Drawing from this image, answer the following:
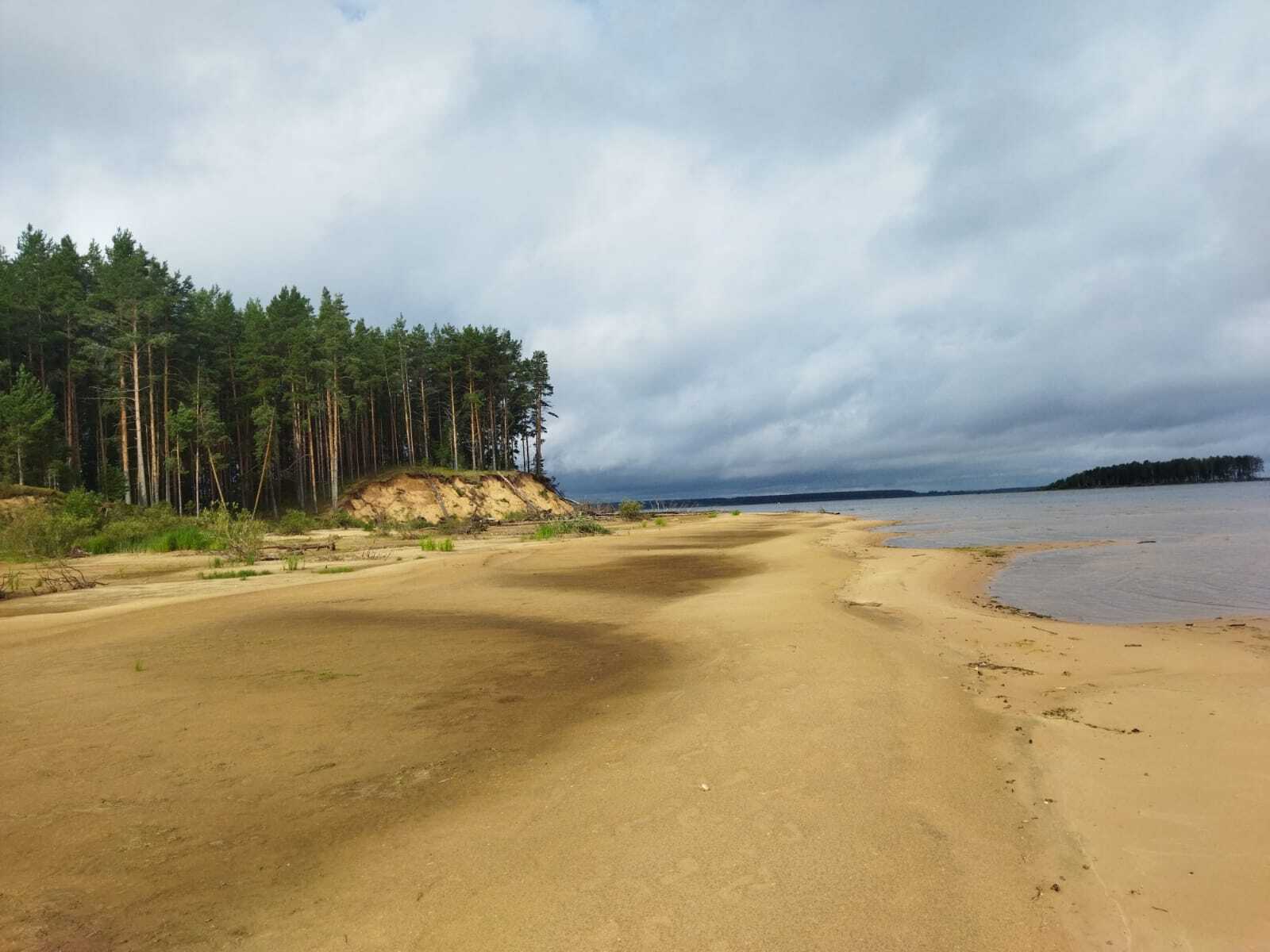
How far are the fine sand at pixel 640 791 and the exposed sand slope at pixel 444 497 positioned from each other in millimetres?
37703

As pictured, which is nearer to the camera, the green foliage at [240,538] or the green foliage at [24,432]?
the green foliage at [240,538]

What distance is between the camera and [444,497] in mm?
51000

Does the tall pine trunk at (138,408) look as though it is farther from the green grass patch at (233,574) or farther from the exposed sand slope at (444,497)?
the green grass patch at (233,574)

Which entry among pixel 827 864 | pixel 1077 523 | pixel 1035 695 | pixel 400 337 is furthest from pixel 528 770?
pixel 400 337

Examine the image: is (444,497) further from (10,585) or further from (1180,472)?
(1180,472)

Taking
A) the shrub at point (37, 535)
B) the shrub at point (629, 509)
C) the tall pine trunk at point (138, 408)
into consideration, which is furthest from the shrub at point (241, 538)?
the shrub at point (629, 509)

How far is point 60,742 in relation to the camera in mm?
5641

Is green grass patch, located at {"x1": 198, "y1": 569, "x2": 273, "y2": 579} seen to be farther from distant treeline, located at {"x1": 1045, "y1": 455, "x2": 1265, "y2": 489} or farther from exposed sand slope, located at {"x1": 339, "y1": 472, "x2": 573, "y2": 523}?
distant treeline, located at {"x1": 1045, "y1": 455, "x2": 1265, "y2": 489}

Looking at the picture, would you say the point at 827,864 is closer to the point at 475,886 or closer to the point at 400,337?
the point at 475,886

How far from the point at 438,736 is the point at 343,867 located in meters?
2.20

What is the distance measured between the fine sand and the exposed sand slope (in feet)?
124

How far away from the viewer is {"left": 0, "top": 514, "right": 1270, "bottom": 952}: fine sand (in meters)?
3.22

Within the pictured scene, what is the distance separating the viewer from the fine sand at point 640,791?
10.6ft

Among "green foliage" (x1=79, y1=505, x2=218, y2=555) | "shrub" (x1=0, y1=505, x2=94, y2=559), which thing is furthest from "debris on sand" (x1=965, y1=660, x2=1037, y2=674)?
"green foliage" (x1=79, y1=505, x2=218, y2=555)
